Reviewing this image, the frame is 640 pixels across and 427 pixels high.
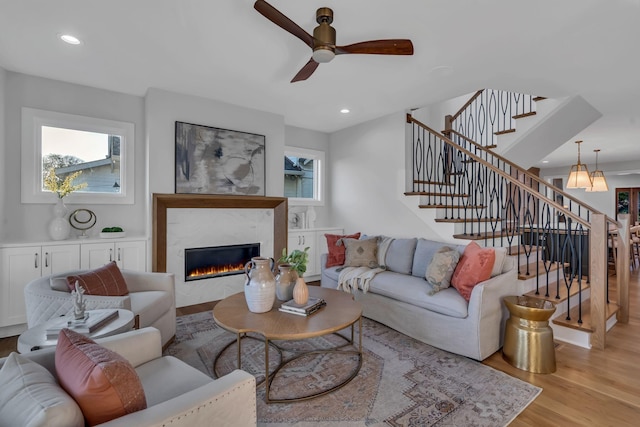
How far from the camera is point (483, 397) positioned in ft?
7.00

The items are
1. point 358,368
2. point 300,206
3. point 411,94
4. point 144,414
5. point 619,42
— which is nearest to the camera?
point 144,414

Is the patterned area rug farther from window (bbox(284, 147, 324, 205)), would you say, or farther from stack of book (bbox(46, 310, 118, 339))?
window (bbox(284, 147, 324, 205))

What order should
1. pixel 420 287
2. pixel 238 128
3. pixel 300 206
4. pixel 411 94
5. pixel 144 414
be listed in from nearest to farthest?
pixel 144 414 → pixel 420 287 → pixel 411 94 → pixel 238 128 → pixel 300 206

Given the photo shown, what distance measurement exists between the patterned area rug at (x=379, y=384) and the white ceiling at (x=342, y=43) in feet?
8.54

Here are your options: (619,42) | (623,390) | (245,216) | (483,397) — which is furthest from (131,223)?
(619,42)

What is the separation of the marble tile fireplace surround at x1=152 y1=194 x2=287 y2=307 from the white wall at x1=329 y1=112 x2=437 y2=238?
47.6 inches

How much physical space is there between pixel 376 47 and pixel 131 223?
136 inches

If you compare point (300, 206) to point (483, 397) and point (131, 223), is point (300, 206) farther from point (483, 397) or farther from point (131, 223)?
point (483, 397)

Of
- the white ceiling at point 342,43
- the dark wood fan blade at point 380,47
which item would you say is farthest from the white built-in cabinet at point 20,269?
the dark wood fan blade at point 380,47

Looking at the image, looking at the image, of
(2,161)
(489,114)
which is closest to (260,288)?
(2,161)

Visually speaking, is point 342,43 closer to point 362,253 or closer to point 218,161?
point 218,161

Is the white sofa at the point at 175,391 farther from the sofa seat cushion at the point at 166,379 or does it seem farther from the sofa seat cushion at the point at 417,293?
the sofa seat cushion at the point at 417,293

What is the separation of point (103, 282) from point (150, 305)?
421mm

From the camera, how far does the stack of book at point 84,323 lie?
6.03 ft
